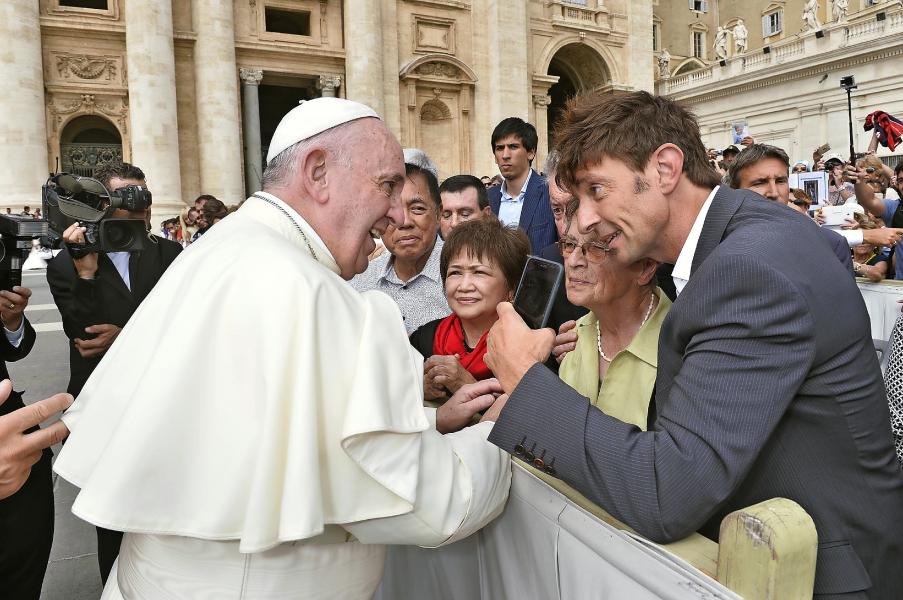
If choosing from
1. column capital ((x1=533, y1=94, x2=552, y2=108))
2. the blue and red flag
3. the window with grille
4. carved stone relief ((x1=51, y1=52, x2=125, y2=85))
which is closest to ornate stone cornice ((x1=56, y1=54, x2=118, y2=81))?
carved stone relief ((x1=51, y1=52, x2=125, y2=85))

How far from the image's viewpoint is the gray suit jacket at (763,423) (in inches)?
45.4

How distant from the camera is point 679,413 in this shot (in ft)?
3.96

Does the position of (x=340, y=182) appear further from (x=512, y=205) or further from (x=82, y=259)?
(x=512, y=205)

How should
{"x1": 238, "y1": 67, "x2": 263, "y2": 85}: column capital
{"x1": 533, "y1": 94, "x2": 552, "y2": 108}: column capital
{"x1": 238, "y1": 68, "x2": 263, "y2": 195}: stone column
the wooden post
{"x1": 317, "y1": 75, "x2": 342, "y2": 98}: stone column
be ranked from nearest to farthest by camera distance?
1. the wooden post
2. {"x1": 238, "y1": 67, "x2": 263, "y2": 85}: column capital
3. {"x1": 238, "y1": 68, "x2": 263, "y2": 195}: stone column
4. {"x1": 317, "y1": 75, "x2": 342, "y2": 98}: stone column
5. {"x1": 533, "y1": 94, "x2": 552, "y2": 108}: column capital

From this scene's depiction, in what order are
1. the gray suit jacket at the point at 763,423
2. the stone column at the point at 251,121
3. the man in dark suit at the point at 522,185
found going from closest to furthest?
the gray suit jacket at the point at 763,423
the man in dark suit at the point at 522,185
the stone column at the point at 251,121

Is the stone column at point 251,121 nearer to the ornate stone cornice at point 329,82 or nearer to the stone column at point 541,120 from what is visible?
the ornate stone cornice at point 329,82

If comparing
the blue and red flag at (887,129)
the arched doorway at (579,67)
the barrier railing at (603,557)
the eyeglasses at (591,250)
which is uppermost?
the arched doorway at (579,67)

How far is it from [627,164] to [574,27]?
2662 centimetres

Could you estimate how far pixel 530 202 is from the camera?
5465mm

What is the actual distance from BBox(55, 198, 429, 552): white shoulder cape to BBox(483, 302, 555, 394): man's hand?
27cm

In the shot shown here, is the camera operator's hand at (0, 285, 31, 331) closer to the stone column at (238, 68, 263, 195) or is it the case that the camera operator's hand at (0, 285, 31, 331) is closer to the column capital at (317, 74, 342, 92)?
the stone column at (238, 68, 263, 195)

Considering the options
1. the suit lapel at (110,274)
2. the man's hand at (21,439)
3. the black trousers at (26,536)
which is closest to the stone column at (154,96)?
the suit lapel at (110,274)

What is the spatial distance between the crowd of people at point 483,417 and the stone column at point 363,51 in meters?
20.3

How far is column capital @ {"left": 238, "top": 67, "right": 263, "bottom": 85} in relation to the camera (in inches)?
807
